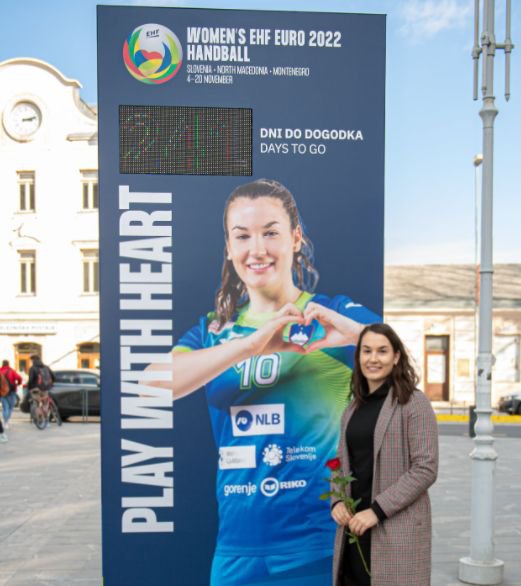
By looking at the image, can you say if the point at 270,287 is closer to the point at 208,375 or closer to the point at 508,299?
the point at 208,375

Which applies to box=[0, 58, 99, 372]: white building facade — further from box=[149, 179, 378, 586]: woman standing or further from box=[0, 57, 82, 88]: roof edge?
box=[149, 179, 378, 586]: woman standing

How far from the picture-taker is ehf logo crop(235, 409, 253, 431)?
14.1 ft

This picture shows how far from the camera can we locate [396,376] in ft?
9.93

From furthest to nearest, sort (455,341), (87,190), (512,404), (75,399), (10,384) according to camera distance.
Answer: (455,341), (87,190), (512,404), (75,399), (10,384)

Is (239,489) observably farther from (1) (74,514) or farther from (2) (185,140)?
(1) (74,514)

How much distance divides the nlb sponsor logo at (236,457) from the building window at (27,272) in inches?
957

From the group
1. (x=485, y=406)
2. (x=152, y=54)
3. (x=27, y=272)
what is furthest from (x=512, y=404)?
(x=152, y=54)

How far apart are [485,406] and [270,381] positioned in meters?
2.09

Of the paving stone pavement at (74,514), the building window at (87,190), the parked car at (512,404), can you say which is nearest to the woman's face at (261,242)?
the paving stone pavement at (74,514)

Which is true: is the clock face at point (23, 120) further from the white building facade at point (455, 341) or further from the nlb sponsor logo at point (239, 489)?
the nlb sponsor logo at point (239, 489)

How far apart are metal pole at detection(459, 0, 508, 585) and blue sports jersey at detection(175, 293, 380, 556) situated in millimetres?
1560

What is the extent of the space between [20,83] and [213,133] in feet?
82.0

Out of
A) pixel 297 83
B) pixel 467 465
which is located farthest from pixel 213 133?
pixel 467 465

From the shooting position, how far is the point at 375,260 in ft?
14.2
